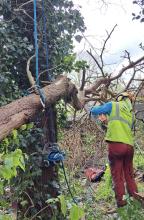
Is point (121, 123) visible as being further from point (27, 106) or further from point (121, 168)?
point (27, 106)

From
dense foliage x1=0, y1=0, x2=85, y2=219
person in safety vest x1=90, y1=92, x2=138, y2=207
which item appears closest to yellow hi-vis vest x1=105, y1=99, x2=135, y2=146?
person in safety vest x1=90, y1=92, x2=138, y2=207

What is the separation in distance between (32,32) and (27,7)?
0.36 m

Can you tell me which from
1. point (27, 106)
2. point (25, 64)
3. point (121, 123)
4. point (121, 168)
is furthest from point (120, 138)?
point (27, 106)

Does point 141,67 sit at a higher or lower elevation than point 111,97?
higher

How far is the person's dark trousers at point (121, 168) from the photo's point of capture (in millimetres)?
5582

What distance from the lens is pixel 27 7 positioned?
17.4 ft

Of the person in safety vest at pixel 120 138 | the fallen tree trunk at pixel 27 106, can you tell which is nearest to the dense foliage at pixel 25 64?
the fallen tree trunk at pixel 27 106

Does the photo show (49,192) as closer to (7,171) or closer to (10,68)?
(10,68)

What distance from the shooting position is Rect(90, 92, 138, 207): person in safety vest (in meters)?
5.50

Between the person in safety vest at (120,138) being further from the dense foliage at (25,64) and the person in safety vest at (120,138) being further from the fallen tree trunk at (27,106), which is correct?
the fallen tree trunk at (27,106)

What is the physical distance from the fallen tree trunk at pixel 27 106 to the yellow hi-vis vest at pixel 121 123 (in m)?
1.13

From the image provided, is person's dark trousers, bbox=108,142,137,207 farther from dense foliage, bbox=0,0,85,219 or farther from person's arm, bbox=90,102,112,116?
dense foliage, bbox=0,0,85,219

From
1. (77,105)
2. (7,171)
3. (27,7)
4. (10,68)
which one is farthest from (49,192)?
(7,171)

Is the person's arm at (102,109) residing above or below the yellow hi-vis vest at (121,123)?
above
